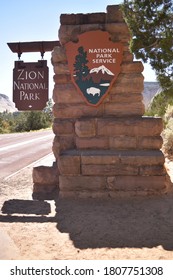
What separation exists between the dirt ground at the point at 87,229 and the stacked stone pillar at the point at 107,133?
284 millimetres

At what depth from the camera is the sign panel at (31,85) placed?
245 inches

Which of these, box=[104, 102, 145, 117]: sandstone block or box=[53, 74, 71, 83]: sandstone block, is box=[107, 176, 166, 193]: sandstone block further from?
box=[53, 74, 71, 83]: sandstone block

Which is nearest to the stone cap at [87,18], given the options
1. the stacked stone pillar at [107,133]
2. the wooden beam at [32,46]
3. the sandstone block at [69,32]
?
the stacked stone pillar at [107,133]

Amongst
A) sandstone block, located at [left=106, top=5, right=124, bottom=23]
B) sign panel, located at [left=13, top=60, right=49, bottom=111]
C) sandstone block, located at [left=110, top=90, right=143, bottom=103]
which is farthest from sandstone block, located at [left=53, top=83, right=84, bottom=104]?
sandstone block, located at [left=106, top=5, right=124, bottom=23]

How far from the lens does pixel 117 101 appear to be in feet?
19.4

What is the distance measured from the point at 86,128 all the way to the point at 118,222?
1910mm

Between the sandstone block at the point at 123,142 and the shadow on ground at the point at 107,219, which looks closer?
Result: the shadow on ground at the point at 107,219

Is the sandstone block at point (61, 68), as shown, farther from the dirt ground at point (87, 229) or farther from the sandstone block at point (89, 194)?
the dirt ground at point (87, 229)

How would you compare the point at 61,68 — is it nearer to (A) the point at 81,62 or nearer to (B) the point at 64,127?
(A) the point at 81,62

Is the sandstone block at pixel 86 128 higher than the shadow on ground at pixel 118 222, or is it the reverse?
the sandstone block at pixel 86 128

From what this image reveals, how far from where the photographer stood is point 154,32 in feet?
31.3

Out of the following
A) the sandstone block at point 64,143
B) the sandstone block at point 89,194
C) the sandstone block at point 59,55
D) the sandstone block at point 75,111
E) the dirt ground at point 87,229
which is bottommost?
the dirt ground at point 87,229

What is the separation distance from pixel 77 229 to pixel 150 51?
7.18 m

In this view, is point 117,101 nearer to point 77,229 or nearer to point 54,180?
point 54,180
